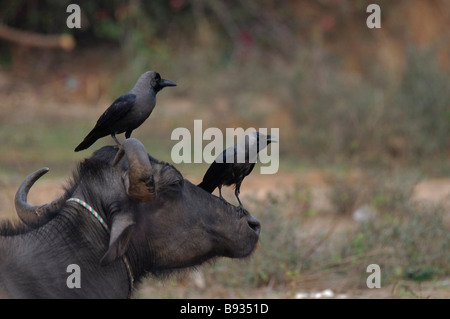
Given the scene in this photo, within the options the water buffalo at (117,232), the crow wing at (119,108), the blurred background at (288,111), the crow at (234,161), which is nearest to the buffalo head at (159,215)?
the water buffalo at (117,232)

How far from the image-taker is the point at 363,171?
10.2m

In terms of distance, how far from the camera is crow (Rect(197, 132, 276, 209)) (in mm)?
4098

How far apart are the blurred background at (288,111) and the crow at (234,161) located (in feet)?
1.62

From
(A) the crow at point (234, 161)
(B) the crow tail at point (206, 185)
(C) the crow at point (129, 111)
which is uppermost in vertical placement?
(C) the crow at point (129, 111)

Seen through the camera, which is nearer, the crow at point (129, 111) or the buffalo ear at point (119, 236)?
the buffalo ear at point (119, 236)

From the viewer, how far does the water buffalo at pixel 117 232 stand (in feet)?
11.0

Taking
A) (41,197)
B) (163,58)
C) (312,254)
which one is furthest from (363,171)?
(163,58)

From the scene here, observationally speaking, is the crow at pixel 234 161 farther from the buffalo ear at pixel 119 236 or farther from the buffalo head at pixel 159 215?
the buffalo ear at pixel 119 236

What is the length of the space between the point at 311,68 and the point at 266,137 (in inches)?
455

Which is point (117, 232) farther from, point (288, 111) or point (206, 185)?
point (288, 111)

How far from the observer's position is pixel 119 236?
129 inches

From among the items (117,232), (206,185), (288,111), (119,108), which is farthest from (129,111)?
(288,111)

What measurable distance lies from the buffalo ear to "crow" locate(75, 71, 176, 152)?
2.16ft
